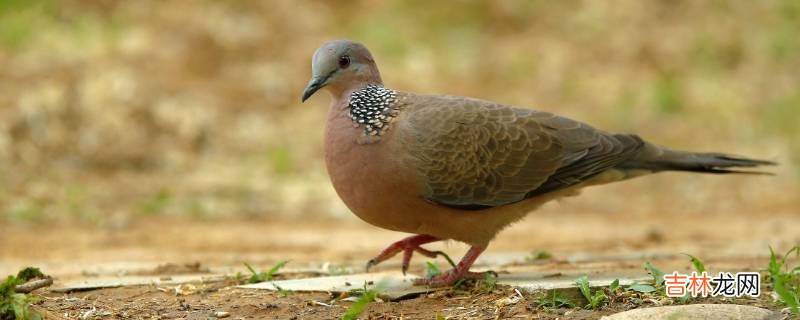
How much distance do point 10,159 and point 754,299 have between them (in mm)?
6952

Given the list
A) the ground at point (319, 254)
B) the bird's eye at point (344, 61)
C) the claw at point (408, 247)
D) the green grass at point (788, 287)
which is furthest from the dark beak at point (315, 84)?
the green grass at point (788, 287)

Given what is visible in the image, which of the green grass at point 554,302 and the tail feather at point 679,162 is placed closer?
the green grass at point 554,302

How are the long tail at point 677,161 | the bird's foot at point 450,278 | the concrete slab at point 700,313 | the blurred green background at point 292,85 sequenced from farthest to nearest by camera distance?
1. the blurred green background at point 292,85
2. the long tail at point 677,161
3. the bird's foot at point 450,278
4. the concrete slab at point 700,313

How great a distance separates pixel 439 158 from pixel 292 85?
711 centimetres

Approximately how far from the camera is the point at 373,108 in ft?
15.8

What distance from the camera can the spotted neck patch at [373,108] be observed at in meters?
4.72

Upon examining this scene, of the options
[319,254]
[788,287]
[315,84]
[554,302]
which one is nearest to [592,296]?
[554,302]

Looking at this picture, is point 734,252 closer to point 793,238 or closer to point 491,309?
point 793,238

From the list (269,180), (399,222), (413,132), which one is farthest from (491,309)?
(269,180)

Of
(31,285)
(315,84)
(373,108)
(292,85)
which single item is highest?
(292,85)

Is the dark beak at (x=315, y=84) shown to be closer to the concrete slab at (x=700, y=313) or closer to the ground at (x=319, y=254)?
the ground at (x=319, y=254)

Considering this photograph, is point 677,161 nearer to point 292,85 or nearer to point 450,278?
point 450,278

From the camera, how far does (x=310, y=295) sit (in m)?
4.62

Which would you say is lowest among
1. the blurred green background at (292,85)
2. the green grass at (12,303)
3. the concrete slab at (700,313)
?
the green grass at (12,303)
